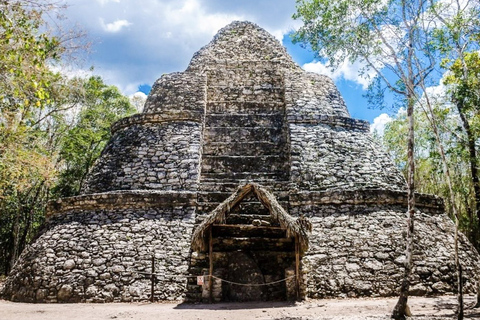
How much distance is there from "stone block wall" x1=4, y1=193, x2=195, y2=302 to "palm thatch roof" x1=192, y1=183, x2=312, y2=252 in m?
1.02

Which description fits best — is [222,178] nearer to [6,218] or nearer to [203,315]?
[203,315]

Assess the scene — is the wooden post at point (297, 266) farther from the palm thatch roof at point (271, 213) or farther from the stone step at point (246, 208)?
the stone step at point (246, 208)

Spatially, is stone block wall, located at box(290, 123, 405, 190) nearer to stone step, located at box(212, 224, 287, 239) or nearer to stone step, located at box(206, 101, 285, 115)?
stone step, located at box(206, 101, 285, 115)

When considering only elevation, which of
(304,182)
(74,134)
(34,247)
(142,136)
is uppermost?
(74,134)

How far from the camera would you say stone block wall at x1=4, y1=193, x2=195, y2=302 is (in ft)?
22.9

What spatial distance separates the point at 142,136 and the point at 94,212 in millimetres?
2591

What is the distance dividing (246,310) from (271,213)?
1.65 metres

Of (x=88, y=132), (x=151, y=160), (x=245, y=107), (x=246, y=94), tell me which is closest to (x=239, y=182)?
(x=151, y=160)

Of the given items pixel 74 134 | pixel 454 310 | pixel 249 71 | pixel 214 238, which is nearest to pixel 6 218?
pixel 74 134

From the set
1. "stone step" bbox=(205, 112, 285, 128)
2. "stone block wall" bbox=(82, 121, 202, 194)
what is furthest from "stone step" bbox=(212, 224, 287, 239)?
"stone step" bbox=(205, 112, 285, 128)

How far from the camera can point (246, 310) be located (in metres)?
5.94

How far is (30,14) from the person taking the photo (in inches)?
176

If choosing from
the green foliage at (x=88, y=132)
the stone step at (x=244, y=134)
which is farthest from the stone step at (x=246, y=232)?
the green foliage at (x=88, y=132)

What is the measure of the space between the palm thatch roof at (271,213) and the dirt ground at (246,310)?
1.04 meters
